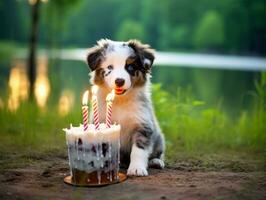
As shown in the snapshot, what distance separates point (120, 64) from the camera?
4539 millimetres

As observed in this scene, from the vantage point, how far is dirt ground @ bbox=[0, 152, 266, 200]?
3.90 meters

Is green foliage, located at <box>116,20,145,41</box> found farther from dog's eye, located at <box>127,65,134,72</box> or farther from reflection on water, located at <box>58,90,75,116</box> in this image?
dog's eye, located at <box>127,65,134,72</box>

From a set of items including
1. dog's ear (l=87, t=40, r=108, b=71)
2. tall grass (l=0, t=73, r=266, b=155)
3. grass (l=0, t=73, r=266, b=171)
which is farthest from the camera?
tall grass (l=0, t=73, r=266, b=155)

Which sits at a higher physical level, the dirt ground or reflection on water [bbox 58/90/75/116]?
reflection on water [bbox 58/90/75/116]

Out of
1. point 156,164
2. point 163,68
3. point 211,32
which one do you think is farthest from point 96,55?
point 211,32

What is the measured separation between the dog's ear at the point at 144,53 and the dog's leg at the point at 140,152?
57 centimetres

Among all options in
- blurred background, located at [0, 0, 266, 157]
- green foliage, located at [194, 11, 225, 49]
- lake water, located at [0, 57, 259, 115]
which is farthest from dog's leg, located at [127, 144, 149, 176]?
green foliage, located at [194, 11, 225, 49]

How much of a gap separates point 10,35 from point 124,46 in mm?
45538

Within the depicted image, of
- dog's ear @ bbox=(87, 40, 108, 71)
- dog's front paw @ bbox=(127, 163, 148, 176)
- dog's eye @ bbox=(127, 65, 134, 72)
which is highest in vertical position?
dog's ear @ bbox=(87, 40, 108, 71)

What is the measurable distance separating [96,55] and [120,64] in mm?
295

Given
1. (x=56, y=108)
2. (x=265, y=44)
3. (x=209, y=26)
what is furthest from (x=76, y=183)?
(x=209, y=26)

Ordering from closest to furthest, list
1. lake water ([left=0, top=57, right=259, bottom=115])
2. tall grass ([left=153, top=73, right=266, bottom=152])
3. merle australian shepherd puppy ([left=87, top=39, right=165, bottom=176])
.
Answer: merle australian shepherd puppy ([left=87, top=39, right=165, bottom=176]), tall grass ([left=153, top=73, right=266, bottom=152]), lake water ([left=0, top=57, right=259, bottom=115])

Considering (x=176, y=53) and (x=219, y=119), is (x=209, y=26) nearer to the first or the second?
(x=176, y=53)

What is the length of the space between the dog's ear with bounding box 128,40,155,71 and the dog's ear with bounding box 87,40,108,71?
9.3 inches
